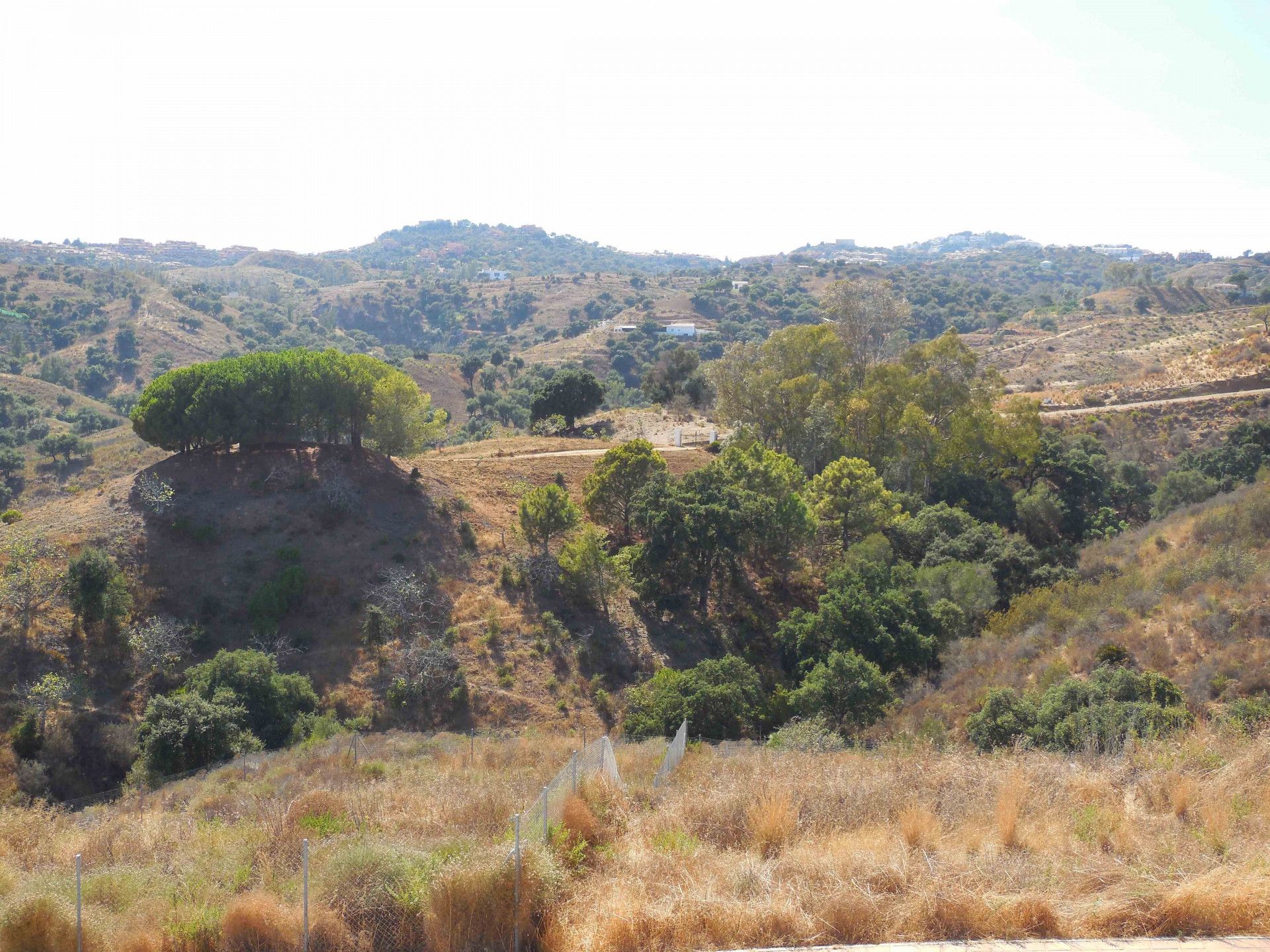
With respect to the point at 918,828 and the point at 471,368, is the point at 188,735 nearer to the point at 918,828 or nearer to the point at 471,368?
the point at 918,828

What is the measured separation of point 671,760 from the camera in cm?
1297

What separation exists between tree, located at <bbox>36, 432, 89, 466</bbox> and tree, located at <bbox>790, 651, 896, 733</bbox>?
Answer: 5338 cm

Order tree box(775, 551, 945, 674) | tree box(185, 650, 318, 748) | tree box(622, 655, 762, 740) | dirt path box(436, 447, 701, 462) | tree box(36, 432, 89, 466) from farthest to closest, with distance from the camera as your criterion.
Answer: tree box(36, 432, 89, 466) → dirt path box(436, 447, 701, 462) → tree box(775, 551, 945, 674) → tree box(185, 650, 318, 748) → tree box(622, 655, 762, 740)

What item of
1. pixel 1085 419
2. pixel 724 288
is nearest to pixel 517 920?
pixel 1085 419

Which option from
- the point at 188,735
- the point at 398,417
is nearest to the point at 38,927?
the point at 188,735

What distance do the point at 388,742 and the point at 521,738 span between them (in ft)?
10.4

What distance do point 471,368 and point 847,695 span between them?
71.8 metres

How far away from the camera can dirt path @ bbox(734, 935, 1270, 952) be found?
7348 mm

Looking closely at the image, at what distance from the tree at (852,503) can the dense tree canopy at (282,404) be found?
55.9 feet

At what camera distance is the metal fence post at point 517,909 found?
8094mm

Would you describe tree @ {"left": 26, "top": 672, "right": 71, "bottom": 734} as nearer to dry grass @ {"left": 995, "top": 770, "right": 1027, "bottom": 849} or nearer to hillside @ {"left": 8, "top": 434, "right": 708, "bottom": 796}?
hillside @ {"left": 8, "top": 434, "right": 708, "bottom": 796}

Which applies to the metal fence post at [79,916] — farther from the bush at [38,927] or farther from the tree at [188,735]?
the tree at [188,735]

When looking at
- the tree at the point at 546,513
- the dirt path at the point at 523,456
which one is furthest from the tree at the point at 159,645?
the dirt path at the point at 523,456

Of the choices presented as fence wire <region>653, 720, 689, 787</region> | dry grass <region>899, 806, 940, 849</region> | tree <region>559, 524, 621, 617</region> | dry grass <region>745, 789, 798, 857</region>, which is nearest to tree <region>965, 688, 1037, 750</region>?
dry grass <region>899, 806, 940, 849</region>
